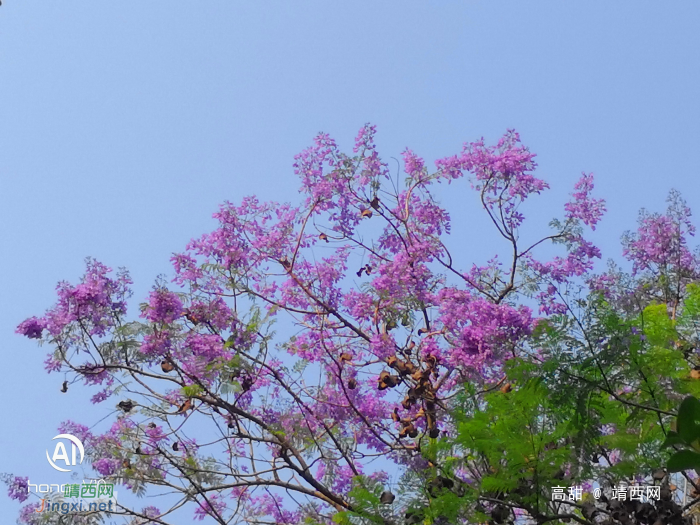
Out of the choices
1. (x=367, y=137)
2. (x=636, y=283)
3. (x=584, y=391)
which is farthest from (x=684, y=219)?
(x=584, y=391)

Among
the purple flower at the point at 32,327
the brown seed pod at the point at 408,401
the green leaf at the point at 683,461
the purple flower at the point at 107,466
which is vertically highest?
the purple flower at the point at 32,327

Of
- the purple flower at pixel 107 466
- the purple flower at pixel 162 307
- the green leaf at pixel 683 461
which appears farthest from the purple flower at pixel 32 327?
the green leaf at pixel 683 461

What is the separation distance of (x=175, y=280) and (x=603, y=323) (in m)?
4.41

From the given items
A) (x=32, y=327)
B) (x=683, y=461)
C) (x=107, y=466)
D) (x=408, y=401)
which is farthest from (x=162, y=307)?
(x=683, y=461)

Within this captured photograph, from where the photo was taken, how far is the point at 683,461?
1024mm

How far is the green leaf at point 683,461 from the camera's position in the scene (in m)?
1.01

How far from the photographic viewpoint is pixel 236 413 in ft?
19.5

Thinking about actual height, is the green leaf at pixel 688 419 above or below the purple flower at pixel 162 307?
below

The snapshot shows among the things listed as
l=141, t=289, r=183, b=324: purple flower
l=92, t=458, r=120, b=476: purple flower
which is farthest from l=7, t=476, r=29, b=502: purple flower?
l=141, t=289, r=183, b=324: purple flower

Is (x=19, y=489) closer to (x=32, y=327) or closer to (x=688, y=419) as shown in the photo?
(x=32, y=327)

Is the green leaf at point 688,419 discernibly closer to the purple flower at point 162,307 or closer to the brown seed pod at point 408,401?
the brown seed pod at point 408,401

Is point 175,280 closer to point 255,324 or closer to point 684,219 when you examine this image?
point 255,324

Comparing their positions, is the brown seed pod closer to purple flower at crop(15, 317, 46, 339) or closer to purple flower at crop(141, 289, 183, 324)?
purple flower at crop(141, 289, 183, 324)

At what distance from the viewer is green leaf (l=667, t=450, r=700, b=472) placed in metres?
1.01
